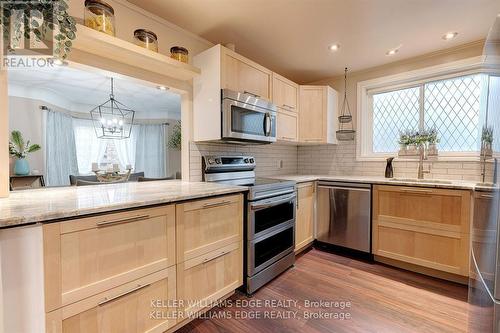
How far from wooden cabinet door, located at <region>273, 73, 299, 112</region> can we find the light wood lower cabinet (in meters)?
1.42

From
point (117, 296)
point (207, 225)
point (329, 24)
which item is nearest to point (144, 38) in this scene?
point (207, 225)

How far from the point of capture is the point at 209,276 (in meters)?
1.65

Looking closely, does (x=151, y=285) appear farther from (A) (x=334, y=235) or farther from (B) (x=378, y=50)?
(B) (x=378, y=50)

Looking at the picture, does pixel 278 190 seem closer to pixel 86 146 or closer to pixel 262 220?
pixel 262 220

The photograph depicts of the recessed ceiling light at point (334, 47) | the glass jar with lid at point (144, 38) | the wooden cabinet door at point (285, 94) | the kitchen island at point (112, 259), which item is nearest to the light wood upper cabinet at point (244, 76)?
the wooden cabinet door at point (285, 94)

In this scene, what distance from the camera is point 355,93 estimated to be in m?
3.25

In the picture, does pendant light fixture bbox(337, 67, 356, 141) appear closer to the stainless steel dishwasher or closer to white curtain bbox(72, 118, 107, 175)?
the stainless steel dishwasher

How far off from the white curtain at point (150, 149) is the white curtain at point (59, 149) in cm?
153

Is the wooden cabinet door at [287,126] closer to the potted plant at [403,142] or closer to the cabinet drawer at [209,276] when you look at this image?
the potted plant at [403,142]

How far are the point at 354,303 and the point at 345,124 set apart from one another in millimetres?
2371

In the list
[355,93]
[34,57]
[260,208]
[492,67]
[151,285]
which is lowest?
[151,285]

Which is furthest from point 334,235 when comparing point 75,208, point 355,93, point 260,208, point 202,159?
Result: point 75,208

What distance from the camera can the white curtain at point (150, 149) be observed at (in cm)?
623

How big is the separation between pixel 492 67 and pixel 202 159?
2112mm
